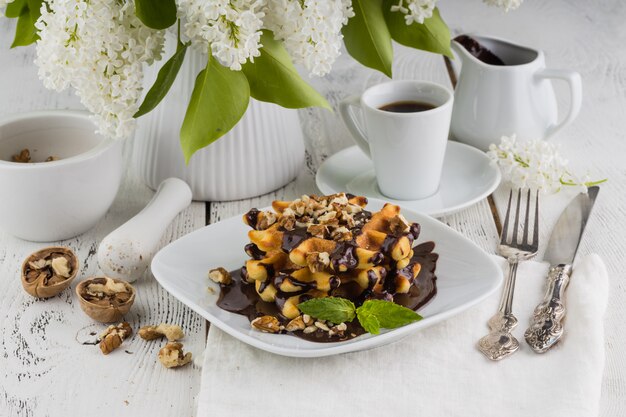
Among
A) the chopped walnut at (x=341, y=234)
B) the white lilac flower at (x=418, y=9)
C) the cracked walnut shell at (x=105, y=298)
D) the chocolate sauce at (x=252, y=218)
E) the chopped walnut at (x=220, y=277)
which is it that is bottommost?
the cracked walnut shell at (x=105, y=298)

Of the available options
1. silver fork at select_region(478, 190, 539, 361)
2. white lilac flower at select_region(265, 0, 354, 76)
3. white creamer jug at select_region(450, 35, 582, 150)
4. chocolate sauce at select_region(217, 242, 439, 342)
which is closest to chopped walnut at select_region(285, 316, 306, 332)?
chocolate sauce at select_region(217, 242, 439, 342)

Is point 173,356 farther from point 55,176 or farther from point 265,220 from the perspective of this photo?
point 55,176

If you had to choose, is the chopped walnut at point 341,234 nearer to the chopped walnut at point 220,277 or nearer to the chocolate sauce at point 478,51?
the chopped walnut at point 220,277

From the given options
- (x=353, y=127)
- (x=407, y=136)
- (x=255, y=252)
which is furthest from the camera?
(x=353, y=127)

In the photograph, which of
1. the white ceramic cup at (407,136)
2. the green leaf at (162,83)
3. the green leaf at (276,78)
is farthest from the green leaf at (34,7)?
the white ceramic cup at (407,136)

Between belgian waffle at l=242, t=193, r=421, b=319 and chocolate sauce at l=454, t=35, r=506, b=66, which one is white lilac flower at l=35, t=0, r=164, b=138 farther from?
chocolate sauce at l=454, t=35, r=506, b=66

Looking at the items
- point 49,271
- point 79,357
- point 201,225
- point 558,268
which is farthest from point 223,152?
point 558,268

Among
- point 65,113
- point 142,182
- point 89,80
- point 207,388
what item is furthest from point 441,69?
point 207,388
